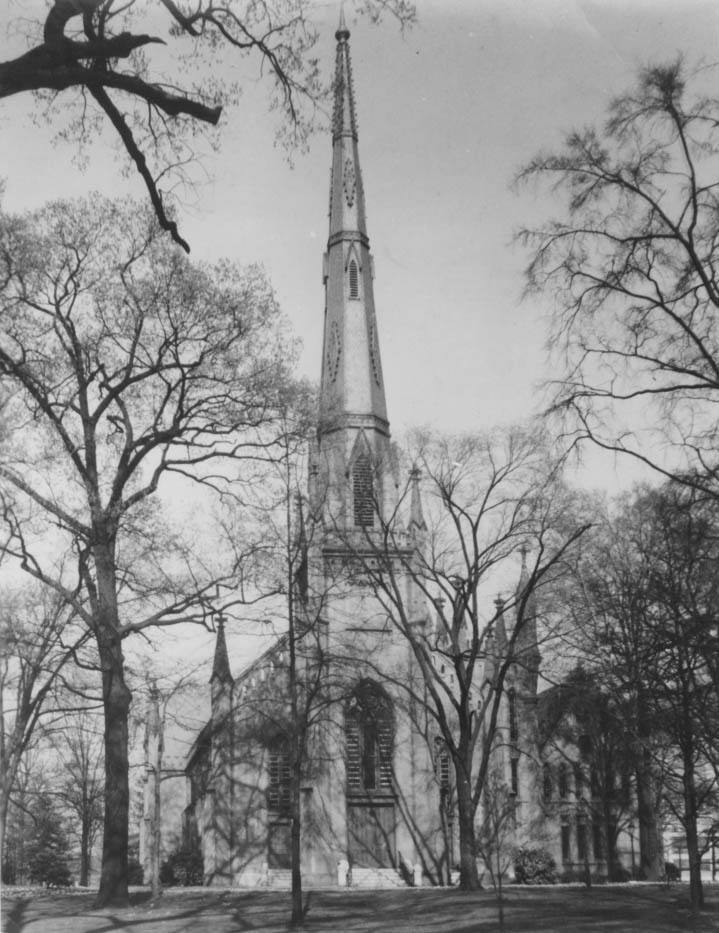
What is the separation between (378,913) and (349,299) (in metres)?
31.0

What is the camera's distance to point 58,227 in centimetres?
2061

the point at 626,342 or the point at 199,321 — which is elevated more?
the point at 199,321

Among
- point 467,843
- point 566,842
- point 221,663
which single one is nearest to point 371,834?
point 221,663

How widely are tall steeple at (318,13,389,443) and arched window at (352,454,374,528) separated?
6.11 feet

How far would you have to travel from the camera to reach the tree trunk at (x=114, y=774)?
69.8 ft

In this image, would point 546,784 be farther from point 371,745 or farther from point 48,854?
point 48,854

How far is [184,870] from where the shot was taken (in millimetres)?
42125

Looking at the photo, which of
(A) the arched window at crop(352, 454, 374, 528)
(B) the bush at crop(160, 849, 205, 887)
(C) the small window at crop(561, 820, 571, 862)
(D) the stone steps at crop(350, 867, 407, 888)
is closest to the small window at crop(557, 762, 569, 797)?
(C) the small window at crop(561, 820, 571, 862)

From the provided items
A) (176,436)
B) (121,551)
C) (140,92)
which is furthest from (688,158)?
(121,551)

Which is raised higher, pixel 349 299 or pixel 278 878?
pixel 349 299

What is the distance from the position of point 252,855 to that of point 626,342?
105 ft

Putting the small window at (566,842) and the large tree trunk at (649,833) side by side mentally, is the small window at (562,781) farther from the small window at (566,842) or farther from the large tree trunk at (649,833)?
the large tree trunk at (649,833)

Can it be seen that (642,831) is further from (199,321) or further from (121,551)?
(199,321)

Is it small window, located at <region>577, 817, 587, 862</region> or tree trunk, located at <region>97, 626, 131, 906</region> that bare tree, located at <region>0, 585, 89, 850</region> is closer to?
tree trunk, located at <region>97, 626, 131, 906</region>
